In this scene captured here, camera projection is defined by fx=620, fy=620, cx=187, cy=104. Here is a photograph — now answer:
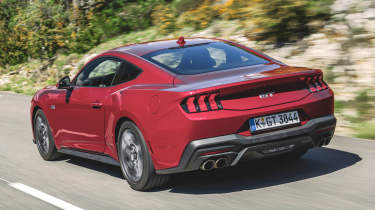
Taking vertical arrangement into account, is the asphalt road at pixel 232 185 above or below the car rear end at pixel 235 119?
below

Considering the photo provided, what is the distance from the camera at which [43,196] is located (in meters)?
6.05

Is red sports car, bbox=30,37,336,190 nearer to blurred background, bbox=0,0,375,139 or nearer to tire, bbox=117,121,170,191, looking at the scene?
tire, bbox=117,121,170,191

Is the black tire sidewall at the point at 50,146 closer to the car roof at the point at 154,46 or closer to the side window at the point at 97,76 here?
the side window at the point at 97,76

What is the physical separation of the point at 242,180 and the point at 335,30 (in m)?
7.20

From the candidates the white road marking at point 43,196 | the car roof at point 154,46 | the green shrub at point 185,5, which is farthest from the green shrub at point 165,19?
the white road marking at point 43,196

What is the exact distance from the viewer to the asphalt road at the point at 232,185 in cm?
526

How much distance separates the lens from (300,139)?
545 centimetres

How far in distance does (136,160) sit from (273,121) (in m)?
1.38

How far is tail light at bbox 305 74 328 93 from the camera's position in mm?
5668

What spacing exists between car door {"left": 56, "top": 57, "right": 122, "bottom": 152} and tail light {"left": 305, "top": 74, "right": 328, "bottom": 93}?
1.95 m

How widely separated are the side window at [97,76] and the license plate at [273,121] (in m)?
1.80

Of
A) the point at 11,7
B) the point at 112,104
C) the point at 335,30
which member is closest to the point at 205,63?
the point at 112,104

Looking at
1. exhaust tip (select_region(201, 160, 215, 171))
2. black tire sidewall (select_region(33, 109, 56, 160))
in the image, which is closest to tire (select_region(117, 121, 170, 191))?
exhaust tip (select_region(201, 160, 215, 171))

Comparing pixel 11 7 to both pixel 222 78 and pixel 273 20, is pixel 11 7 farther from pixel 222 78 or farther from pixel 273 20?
pixel 222 78
